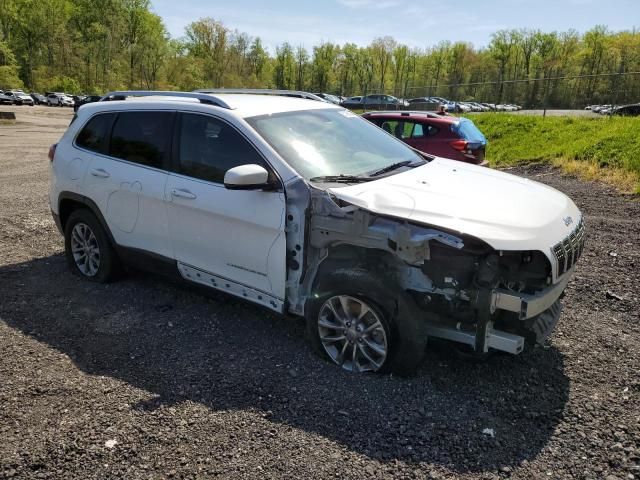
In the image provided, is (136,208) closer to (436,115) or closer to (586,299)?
(586,299)

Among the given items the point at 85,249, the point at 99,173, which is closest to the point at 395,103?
the point at 85,249

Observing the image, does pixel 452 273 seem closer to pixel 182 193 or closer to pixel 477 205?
pixel 477 205

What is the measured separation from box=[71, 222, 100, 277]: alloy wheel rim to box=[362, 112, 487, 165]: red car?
6.76m

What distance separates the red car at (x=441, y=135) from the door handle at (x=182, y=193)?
6753mm

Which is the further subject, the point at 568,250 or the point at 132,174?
the point at 132,174

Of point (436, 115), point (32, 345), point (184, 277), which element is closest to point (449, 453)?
point (184, 277)

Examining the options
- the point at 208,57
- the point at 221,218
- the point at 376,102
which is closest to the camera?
the point at 221,218

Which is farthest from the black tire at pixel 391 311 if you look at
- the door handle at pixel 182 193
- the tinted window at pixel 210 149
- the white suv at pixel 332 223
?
the door handle at pixel 182 193

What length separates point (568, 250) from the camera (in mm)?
3242

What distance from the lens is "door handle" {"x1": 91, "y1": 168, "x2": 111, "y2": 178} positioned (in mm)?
4707

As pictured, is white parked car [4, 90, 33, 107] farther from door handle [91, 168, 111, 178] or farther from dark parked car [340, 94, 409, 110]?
door handle [91, 168, 111, 178]

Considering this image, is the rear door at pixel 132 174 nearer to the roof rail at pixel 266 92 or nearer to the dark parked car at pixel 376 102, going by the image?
the roof rail at pixel 266 92

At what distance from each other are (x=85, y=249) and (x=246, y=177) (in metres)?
2.63

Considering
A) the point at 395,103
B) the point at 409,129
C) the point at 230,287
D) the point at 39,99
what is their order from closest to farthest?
the point at 230,287, the point at 409,129, the point at 395,103, the point at 39,99
